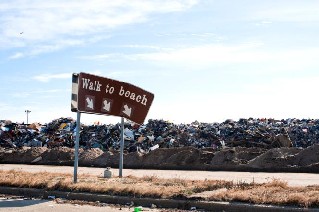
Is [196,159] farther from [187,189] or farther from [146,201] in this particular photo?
[146,201]

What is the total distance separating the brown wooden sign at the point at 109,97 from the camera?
15.1 meters

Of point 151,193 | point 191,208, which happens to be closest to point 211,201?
point 191,208

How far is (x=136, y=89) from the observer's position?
15.8 metres

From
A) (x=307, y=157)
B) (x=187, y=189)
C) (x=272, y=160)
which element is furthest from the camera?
(x=272, y=160)

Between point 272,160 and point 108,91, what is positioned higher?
point 108,91

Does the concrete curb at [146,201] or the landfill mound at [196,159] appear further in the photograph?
the landfill mound at [196,159]

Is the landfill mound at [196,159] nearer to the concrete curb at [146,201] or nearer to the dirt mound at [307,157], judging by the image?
the dirt mound at [307,157]

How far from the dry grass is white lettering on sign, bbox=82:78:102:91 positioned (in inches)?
107

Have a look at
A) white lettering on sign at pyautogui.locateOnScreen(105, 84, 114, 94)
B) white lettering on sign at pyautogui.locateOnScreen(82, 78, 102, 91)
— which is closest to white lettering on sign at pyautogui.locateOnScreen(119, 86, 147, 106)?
white lettering on sign at pyautogui.locateOnScreen(105, 84, 114, 94)

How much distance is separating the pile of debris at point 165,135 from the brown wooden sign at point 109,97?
465 inches

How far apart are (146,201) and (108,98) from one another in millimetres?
5123

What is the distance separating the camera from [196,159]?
22.2 meters

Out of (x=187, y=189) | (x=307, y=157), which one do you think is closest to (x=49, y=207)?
(x=187, y=189)

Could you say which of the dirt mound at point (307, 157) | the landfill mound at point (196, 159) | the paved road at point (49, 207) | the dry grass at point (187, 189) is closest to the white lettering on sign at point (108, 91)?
the dry grass at point (187, 189)
